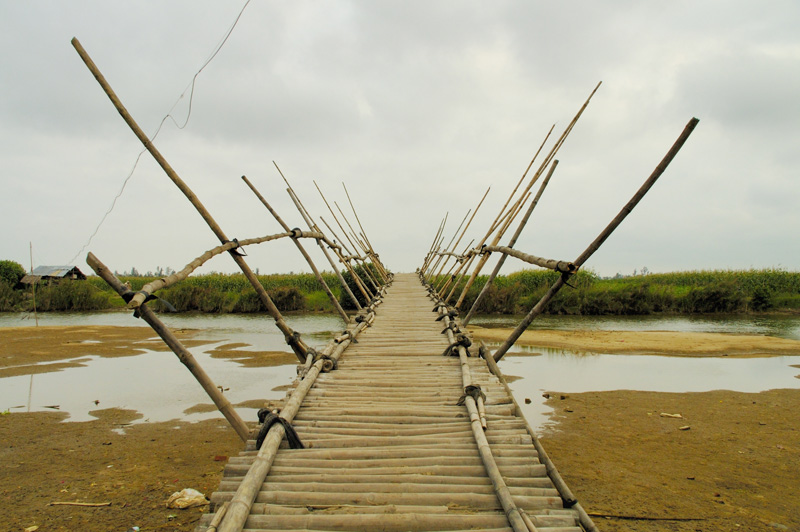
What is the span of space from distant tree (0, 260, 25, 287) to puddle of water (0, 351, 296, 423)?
15205 millimetres

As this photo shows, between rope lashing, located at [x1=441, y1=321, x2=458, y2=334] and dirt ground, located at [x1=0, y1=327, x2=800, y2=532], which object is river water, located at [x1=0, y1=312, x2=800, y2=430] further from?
rope lashing, located at [x1=441, y1=321, x2=458, y2=334]

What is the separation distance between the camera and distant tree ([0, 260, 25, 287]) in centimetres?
1948

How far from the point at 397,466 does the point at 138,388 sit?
5040 millimetres

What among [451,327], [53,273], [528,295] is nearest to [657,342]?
[451,327]

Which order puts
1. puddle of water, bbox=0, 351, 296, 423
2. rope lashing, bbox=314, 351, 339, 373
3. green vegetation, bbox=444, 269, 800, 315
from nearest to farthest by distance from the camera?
rope lashing, bbox=314, 351, 339, 373 → puddle of water, bbox=0, 351, 296, 423 → green vegetation, bbox=444, 269, 800, 315

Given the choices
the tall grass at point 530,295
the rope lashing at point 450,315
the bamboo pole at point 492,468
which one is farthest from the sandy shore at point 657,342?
the bamboo pole at point 492,468

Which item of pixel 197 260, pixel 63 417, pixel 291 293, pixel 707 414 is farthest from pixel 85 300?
pixel 707 414

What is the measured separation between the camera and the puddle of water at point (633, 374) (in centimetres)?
611

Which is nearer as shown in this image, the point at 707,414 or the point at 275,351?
the point at 707,414

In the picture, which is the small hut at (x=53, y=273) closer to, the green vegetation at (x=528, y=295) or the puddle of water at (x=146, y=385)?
the green vegetation at (x=528, y=295)

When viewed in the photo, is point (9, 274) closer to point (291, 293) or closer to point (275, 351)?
point (291, 293)

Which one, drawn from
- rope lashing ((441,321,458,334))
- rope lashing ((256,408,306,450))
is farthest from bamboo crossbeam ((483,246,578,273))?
rope lashing ((256,408,306,450))

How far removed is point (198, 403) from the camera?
5684mm

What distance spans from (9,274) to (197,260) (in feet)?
70.6
